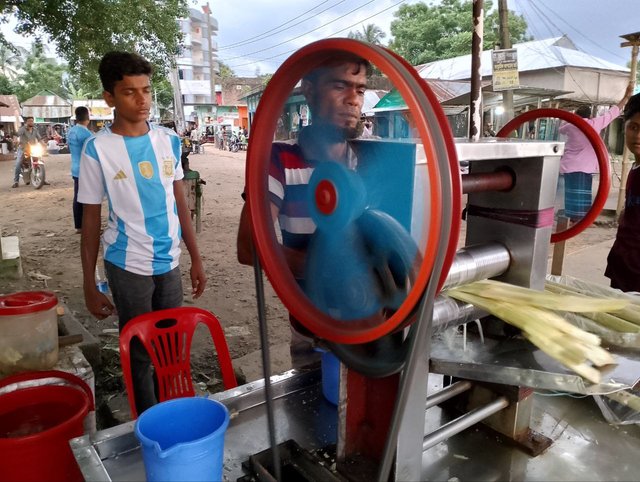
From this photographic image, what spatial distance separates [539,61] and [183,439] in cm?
1375

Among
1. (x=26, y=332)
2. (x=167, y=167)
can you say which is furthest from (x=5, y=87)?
(x=26, y=332)

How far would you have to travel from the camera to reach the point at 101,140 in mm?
2160

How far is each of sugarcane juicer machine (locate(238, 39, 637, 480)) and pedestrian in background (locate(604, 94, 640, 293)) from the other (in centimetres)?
163

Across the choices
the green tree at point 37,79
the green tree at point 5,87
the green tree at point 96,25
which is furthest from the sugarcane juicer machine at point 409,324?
the green tree at point 37,79

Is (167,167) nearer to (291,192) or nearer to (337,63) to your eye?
(291,192)

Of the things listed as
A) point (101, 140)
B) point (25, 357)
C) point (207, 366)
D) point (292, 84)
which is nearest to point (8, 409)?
point (25, 357)

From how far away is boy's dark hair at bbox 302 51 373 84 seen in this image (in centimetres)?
86

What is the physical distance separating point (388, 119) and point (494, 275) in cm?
53

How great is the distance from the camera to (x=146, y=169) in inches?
88.5

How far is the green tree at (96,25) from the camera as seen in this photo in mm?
6266

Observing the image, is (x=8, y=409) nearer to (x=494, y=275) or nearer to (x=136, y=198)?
(x=136, y=198)

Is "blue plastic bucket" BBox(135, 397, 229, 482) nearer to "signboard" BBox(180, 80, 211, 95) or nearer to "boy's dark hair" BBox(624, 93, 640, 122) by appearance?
"boy's dark hair" BBox(624, 93, 640, 122)

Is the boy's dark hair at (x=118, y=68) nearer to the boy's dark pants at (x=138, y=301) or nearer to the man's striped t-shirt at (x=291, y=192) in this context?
the boy's dark pants at (x=138, y=301)

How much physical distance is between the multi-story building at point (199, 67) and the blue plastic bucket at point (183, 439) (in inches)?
1781
